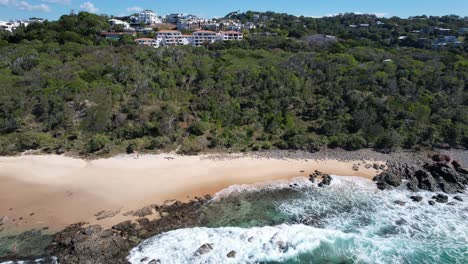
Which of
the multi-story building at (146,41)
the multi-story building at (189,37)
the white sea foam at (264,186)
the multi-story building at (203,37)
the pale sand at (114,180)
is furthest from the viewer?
the multi-story building at (203,37)

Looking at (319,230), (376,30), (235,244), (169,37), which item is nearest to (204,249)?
(235,244)

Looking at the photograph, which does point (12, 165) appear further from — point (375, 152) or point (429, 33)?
point (429, 33)

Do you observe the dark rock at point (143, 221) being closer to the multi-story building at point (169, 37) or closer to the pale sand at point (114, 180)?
the pale sand at point (114, 180)


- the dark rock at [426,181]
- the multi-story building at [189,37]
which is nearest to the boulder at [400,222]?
the dark rock at [426,181]

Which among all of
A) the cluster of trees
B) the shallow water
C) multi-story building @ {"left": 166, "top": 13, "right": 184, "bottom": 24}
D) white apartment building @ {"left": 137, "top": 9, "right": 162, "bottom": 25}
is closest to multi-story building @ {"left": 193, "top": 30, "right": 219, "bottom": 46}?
the cluster of trees

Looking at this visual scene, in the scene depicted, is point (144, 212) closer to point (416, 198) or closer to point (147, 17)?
point (416, 198)

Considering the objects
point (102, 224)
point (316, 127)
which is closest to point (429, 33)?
point (316, 127)

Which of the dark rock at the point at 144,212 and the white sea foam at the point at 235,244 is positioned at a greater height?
the dark rock at the point at 144,212
